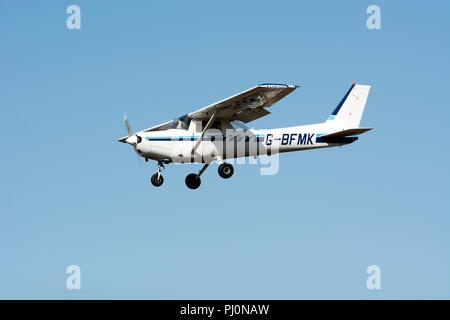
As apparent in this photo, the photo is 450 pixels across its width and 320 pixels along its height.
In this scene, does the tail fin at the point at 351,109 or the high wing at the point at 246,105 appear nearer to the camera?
the high wing at the point at 246,105

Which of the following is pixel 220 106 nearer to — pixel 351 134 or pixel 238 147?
pixel 238 147

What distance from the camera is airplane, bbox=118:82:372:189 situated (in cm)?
2267

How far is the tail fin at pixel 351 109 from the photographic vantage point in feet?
84.0

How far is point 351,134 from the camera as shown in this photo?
977 inches

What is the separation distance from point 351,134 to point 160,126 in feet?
20.9

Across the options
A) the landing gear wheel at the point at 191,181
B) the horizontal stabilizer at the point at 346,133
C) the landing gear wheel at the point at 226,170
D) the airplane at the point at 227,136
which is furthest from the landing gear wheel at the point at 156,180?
the horizontal stabilizer at the point at 346,133

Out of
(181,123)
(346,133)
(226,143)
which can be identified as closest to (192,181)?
(226,143)

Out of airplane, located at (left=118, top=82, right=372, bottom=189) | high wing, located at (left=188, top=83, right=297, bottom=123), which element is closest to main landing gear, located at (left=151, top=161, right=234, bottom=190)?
airplane, located at (left=118, top=82, right=372, bottom=189)

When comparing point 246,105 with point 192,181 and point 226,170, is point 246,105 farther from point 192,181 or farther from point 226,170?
point 192,181

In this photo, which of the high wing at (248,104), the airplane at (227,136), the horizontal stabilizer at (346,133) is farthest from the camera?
the horizontal stabilizer at (346,133)

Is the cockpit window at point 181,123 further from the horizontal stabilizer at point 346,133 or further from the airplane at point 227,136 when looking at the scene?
the horizontal stabilizer at point 346,133

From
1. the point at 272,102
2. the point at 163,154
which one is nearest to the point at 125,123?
the point at 163,154

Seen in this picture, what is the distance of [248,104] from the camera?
2311cm

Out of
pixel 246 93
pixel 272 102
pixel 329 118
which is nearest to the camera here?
pixel 246 93
